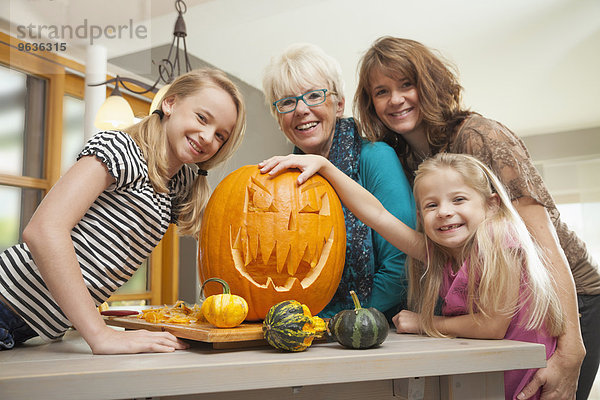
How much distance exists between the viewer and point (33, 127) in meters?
3.33

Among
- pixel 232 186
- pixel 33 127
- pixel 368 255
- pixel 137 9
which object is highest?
pixel 137 9

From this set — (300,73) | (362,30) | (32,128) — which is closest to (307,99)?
(300,73)

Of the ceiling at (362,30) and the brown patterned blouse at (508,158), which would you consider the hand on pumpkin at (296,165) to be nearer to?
the brown patterned blouse at (508,158)

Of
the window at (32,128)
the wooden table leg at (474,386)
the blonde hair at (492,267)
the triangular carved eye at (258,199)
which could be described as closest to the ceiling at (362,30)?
the window at (32,128)

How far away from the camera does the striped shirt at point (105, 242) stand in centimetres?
107

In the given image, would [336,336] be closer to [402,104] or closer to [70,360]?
[70,360]

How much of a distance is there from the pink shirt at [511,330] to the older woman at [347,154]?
0.20m

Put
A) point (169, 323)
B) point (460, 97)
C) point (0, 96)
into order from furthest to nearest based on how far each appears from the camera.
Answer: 1. point (0, 96)
2. point (460, 97)
3. point (169, 323)

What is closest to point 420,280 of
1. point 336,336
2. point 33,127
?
point 336,336

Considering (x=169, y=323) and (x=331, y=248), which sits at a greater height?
(x=331, y=248)

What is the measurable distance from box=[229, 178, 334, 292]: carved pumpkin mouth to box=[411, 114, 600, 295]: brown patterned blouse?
0.51 m

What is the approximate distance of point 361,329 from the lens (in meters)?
0.88

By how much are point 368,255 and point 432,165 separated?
0.96ft

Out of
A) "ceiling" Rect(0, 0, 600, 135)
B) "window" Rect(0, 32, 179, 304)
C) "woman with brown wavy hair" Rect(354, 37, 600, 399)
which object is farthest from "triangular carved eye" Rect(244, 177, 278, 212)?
"window" Rect(0, 32, 179, 304)
